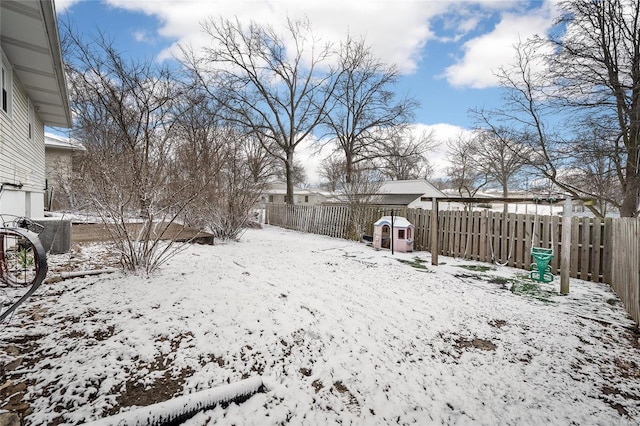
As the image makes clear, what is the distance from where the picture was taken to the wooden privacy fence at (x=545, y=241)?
3.57 metres

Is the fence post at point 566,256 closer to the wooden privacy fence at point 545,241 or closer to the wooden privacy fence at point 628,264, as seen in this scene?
the wooden privacy fence at point 545,241

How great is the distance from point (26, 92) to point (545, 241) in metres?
12.7

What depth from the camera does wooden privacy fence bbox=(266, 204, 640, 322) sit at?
11.7 ft

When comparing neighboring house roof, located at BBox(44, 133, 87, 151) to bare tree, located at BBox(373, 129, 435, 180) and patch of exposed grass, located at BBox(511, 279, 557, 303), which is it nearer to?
bare tree, located at BBox(373, 129, 435, 180)

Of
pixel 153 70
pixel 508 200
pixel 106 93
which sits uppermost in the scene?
pixel 153 70

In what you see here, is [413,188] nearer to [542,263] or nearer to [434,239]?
[434,239]

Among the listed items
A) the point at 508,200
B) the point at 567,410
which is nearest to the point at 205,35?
the point at 508,200

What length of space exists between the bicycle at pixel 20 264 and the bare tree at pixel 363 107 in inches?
673

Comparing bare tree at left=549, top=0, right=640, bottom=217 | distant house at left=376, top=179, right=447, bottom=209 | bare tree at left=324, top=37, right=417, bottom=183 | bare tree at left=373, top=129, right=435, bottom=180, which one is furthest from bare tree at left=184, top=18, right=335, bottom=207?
bare tree at left=549, top=0, right=640, bottom=217

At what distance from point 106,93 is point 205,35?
6698 millimetres

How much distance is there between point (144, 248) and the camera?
13.0ft

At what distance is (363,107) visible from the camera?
69.1 ft

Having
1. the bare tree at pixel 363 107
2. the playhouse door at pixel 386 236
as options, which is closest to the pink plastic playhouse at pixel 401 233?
the playhouse door at pixel 386 236

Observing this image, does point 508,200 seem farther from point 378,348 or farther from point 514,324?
point 378,348
